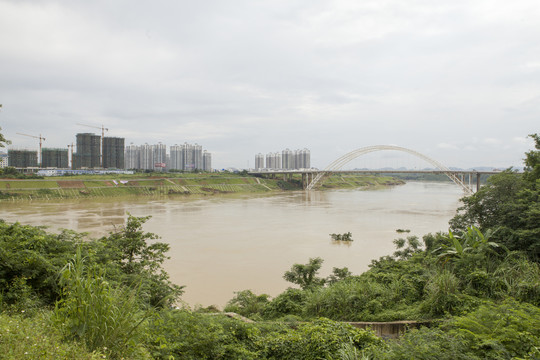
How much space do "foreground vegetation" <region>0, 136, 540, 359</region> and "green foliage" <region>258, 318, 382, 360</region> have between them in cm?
1

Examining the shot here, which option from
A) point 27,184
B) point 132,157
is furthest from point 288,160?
point 27,184

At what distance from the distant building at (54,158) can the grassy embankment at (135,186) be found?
45.6 m

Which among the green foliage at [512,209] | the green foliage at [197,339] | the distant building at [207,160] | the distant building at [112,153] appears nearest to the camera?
the green foliage at [197,339]

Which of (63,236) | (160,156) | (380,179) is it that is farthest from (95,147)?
(63,236)

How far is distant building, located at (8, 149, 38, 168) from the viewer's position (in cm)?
7894

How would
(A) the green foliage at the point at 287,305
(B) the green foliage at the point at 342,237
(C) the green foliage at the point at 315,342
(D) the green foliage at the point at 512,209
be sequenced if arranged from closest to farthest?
(C) the green foliage at the point at 315,342 → (A) the green foliage at the point at 287,305 → (D) the green foliage at the point at 512,209 → (B) the green foliage at the point at 342,237

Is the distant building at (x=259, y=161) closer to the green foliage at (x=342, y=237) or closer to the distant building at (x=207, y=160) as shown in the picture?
the distant building at (x=207, y=160)

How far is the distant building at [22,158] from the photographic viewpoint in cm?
7894

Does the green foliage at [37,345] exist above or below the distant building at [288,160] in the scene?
below

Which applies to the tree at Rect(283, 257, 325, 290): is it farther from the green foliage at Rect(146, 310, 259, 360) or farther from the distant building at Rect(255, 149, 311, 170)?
the distant building at Rect(255, 149, 311, 170)

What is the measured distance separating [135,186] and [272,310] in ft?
159

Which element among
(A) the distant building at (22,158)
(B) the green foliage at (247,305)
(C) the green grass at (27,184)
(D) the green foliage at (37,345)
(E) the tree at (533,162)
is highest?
(A) the distant building at (22,158)

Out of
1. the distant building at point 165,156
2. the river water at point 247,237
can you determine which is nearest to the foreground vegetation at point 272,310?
the river water at point 247,237

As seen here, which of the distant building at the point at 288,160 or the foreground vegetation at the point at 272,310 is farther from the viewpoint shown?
the distant building at the point at 288,160
